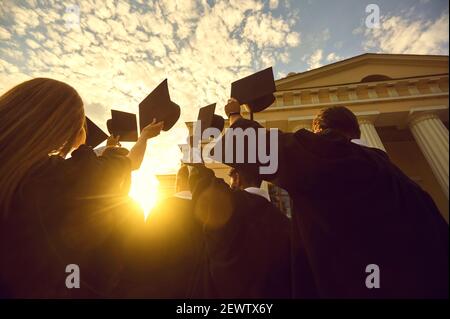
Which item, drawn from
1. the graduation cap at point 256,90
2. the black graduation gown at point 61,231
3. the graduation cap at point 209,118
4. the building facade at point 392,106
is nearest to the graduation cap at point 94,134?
the graduation cap at point 209,118

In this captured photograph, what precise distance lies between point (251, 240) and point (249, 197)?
321 millimetres

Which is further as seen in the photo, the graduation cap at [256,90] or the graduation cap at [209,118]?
the graduation cap at [209,118]

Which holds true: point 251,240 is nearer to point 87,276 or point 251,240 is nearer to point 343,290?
point 343,290

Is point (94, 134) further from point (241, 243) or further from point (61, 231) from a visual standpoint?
point (241, 243)

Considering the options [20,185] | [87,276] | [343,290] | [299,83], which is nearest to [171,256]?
[87,276]

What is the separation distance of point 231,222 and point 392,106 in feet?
12.5

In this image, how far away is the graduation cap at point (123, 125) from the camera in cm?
243

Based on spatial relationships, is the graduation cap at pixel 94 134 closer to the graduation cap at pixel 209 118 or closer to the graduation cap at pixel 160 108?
A: the graduation cap at pixel 160 108

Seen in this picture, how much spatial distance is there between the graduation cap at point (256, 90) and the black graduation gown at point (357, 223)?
1.20 m

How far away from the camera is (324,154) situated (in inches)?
40.9

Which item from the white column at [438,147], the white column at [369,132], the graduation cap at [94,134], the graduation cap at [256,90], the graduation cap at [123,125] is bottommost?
the white column at [438,147]

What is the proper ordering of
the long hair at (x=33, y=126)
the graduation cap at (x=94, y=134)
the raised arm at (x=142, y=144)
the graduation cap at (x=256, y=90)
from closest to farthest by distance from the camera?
1. the long hair at (x=33, y=126)
2. the raised arm at (x=142, y=144)
3. the graduation cap at (x=256, y=90)
4. the graduation cap at (x=94, y=134)

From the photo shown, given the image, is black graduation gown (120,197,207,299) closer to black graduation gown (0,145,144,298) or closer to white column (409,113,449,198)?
black graduation gown (0,145,144,298)
